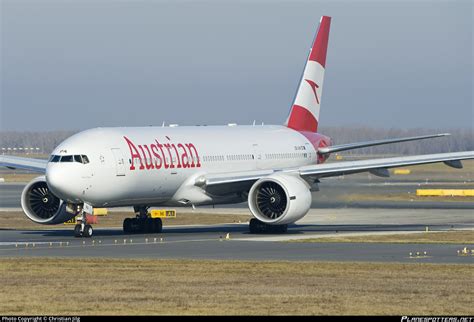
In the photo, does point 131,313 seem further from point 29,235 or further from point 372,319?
point 29,235

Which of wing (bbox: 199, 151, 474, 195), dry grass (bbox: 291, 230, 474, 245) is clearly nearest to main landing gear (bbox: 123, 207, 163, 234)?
wing (bbox: 199, 151, 474, 195)

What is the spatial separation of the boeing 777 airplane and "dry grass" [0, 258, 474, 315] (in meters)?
10.3

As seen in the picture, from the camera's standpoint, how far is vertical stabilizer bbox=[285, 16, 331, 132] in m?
59.1

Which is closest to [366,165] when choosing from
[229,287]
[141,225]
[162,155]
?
[162,155]

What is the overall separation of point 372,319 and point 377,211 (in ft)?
139

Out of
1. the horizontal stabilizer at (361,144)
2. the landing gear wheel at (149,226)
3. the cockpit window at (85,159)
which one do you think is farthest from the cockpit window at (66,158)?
the horizontal stabilizer at (361,144)

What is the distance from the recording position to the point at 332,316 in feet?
70.4

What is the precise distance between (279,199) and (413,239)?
21.6 ft

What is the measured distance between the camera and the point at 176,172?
4750 cm

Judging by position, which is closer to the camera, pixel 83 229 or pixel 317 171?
pixel 83 229

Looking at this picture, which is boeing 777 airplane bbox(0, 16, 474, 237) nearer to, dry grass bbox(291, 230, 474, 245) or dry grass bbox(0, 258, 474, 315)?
dry grass bbox(291, 230, 474, 245)

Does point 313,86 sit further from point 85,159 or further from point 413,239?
point 85,159

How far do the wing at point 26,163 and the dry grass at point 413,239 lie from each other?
42.8ft

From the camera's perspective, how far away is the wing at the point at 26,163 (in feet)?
162
